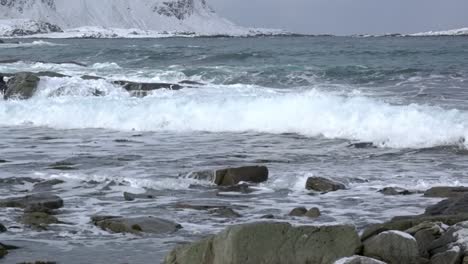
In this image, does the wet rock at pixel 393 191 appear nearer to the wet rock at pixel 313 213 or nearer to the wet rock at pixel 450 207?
the wet rock at pixel 450 207

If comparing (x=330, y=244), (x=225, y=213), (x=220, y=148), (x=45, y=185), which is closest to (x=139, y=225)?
(x=225, y=213)

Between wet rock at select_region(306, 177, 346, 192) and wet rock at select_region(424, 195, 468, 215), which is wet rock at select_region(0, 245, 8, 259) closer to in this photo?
wet rock at select_region(424, 195, 468, 215)

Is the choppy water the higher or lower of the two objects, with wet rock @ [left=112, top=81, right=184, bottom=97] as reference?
lower

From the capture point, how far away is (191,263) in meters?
5.74

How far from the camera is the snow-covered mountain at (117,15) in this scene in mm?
148125

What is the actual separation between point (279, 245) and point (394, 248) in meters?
0.83

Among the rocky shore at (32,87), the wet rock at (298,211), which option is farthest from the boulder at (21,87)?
the wet rock at (298,211)

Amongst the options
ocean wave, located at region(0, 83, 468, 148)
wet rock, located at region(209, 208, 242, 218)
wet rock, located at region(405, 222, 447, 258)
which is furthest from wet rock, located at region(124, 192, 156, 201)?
ocean wave, located at region(0, 83, 468, 148)

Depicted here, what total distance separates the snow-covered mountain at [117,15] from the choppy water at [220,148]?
122871 mm

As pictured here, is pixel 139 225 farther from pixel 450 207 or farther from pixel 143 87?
pixel 143 87

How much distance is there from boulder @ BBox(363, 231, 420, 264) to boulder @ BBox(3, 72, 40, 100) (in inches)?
721

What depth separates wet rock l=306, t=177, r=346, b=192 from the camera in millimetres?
9656

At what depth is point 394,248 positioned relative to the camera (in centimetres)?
547

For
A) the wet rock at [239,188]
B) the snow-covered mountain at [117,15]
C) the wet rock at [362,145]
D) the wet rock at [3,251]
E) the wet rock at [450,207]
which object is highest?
the snow-covered mountain at [117,15]
